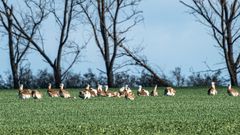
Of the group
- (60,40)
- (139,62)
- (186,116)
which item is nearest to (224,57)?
(139,62)

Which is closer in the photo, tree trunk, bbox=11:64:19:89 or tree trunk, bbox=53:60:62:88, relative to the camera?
tree trunk, bbox=11:64:19:89

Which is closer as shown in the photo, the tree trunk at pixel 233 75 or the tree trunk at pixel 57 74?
the tree trunk at pixel 233 75

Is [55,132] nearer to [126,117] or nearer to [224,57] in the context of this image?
[126,117]

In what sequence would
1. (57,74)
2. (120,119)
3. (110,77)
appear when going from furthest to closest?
(57,74)
(110,77)
(120,119)

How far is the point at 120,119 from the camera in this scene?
7.59 meters

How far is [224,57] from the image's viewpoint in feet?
62.2

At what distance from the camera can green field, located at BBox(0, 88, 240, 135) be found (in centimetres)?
640

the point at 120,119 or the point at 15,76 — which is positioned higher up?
the point at 15,76

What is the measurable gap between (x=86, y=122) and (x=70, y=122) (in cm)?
17

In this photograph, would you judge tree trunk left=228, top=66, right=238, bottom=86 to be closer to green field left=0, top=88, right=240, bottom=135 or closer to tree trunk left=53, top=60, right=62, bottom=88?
tree trunk left=53, top=60, right=62, bottom=88

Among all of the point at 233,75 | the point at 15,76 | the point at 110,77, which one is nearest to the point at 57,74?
the point at 15,76

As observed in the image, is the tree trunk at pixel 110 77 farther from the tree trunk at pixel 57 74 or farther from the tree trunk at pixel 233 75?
Answer: the tree trunk at pixel 233 75

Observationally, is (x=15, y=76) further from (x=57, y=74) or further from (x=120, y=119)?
(x=120, y=119)

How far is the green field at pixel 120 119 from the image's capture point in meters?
6.40
